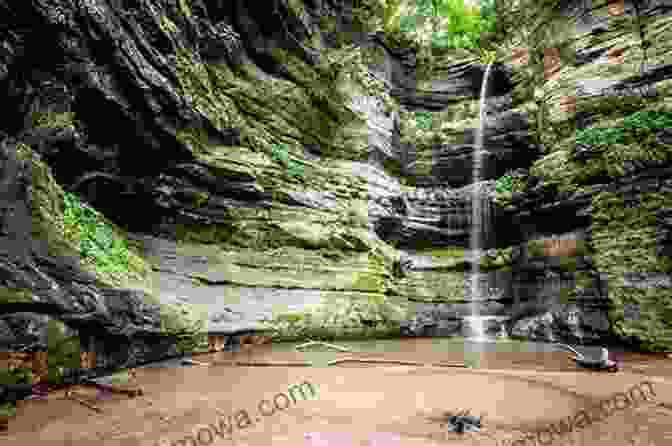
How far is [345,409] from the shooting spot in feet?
10.7

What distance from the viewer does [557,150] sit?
12000 mm

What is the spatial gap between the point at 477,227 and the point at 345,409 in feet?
42.3

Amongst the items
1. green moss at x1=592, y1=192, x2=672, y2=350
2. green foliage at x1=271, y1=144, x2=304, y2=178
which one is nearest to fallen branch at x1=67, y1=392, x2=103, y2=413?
green foliage at x1=271, y1=144, x2=304, y2=178

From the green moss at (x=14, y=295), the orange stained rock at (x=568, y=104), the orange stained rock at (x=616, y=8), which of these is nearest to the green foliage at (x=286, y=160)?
the green moss at (x=14, y=295)

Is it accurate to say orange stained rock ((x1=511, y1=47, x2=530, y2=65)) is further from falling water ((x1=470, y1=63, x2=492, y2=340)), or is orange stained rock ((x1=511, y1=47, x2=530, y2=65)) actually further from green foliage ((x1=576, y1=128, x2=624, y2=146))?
green foliage ((x1=576, y1=128, x2=624, y2=146))

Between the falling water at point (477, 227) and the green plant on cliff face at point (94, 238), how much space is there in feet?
34.6

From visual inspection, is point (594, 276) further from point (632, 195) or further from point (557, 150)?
point (557, 150)

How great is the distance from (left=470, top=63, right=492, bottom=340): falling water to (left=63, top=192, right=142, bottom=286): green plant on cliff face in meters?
10.5

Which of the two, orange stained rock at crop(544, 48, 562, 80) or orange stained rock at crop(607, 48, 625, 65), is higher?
orange stained rock at crop(544, 48, 562, 80)

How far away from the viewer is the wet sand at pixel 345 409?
256 cm

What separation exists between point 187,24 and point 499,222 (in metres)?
12.7

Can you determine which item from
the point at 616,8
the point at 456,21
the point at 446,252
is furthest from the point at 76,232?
the point at 456,21

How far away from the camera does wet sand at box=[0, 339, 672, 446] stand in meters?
2.56

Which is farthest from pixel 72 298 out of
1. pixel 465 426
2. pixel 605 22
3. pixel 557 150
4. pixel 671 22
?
pixel 605 22
